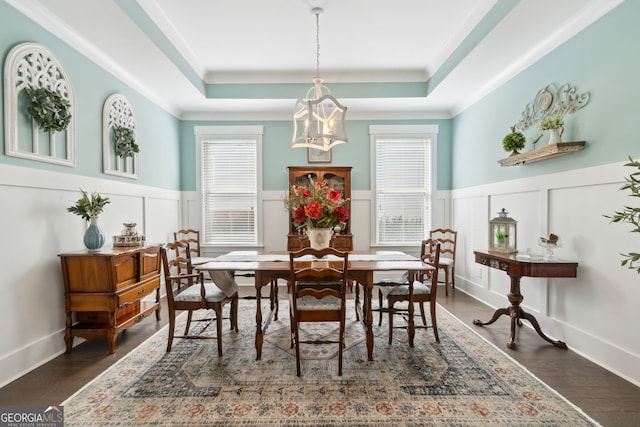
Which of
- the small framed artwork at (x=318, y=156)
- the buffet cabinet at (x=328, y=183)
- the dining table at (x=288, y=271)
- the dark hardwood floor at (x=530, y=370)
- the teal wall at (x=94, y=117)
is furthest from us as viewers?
the small framed artwork at (x=318, y=156)

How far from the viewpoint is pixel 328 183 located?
540 cm

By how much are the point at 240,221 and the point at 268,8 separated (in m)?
3.38

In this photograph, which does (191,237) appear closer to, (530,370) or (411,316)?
(411,316)

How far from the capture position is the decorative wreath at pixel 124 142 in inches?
149

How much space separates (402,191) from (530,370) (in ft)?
11.4

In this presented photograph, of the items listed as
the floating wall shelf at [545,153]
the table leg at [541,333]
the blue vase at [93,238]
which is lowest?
the table leg at [541,333]

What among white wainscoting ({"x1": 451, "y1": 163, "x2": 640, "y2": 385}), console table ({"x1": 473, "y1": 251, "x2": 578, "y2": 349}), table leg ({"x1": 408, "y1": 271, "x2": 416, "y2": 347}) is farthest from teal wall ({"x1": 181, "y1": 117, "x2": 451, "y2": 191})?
table leg ({"x1": 408, "y1": 271, "x2": 416, "y2": 347})

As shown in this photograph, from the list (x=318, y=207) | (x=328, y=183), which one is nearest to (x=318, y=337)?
(x=318, y=207)

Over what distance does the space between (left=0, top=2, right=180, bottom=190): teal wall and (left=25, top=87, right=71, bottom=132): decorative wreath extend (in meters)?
0.23

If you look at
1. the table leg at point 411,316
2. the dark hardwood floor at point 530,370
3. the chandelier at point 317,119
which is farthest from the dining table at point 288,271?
the chandelier at point 317,119

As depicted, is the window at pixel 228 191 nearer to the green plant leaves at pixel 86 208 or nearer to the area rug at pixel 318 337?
the area rug at pixel 318 337

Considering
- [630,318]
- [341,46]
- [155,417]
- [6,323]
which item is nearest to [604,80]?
[630,318]

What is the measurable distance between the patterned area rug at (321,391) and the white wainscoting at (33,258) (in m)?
0.67

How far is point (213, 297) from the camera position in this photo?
2.84 meters
